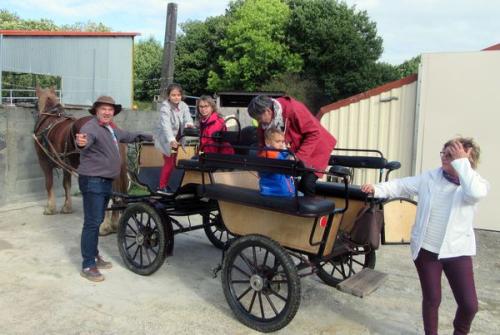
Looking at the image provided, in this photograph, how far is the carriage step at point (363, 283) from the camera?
11.4 feet

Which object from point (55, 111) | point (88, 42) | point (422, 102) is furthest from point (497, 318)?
point (88, 42)

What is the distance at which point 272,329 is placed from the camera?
11.9 feet

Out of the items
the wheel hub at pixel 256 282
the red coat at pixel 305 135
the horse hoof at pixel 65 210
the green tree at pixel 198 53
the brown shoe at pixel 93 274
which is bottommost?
the brown shoe at pixel 93 274

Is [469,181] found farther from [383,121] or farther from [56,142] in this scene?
[56,142]

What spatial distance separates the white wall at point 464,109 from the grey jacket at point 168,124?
3.94m

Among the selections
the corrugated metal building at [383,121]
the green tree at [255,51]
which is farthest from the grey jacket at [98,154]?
the green tree at [255,51]

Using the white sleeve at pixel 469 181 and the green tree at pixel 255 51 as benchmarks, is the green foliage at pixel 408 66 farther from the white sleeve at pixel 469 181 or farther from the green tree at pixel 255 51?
the white sleeve at pixel 469 181

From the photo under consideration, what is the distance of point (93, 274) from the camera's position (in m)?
4.77

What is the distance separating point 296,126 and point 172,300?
191cm

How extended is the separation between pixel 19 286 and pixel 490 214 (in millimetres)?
6331

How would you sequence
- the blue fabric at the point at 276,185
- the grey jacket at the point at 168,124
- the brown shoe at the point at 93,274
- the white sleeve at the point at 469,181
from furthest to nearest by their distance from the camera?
the grey jacket at the point at 168,124 < the brown shoe at the point at 93,274 < the blue fabric at the point at 276,185 < the white sleeve at the point at 469,181

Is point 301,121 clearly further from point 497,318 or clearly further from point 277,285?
point 497,318

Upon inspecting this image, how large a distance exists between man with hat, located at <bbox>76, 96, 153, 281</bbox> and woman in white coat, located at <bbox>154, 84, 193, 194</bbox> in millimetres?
528

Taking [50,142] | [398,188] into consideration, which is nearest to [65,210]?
[50,142]
